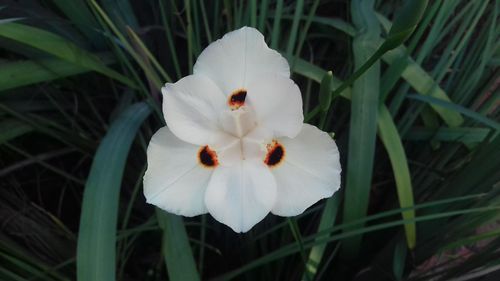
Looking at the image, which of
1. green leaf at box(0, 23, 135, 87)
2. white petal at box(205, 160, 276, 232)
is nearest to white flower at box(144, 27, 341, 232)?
white petal at box(205, 160, 276, 232)

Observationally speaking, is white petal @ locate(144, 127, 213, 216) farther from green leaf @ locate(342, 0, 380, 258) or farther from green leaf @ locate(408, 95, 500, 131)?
green leaf @ locate(408, 95, 500, 131)

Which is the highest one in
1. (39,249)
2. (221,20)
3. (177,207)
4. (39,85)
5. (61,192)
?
(221,20)

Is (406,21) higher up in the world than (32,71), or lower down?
lower down

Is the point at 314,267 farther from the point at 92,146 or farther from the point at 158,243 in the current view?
the point at 92,146

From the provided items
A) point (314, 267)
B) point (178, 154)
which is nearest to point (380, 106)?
point (314, 267)

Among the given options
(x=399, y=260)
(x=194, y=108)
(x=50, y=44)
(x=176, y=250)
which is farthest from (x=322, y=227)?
(x=50, y=44)

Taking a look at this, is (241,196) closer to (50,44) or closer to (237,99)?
(237,99)
